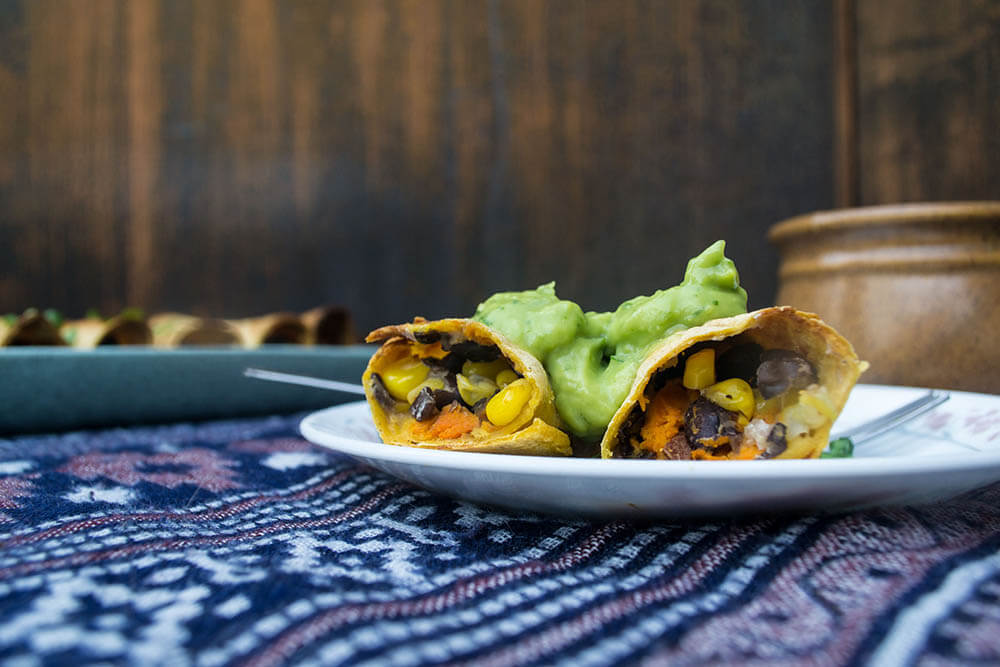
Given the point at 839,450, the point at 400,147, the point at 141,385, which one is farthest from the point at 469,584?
the point at 400,147

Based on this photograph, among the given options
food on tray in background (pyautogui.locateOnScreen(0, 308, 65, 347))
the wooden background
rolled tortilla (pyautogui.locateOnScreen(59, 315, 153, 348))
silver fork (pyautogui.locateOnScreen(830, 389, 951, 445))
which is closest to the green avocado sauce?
silver fork (pyautogui.locateOnScreen(830, 389, 951, 445))

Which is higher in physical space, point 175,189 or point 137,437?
point 175,189

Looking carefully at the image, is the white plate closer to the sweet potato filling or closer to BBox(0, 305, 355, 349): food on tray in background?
the sweet potato filling

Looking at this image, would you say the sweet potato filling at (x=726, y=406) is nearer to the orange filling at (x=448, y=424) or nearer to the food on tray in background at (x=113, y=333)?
the orange filling at (x=448, y=424)

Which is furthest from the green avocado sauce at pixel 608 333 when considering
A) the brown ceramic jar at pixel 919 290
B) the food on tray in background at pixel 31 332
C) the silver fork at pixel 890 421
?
the food on tray in background at pixel 31 332

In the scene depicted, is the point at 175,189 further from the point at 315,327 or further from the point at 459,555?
the point at 459,555

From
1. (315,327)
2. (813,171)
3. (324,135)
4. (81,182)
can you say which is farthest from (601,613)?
(81,182)

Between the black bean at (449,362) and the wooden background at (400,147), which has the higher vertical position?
the wooden background at (400,147)

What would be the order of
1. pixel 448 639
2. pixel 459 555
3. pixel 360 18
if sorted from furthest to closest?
pixel 360 18 < pixel 459 555 < pixel 448 639
